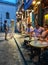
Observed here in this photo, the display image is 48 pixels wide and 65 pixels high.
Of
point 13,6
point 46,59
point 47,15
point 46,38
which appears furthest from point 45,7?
point 13,6

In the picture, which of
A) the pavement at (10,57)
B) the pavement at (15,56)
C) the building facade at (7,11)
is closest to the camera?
the pavement at (15,56)

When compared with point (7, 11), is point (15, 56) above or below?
below

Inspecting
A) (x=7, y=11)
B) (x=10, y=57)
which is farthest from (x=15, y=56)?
(x=7, y=11)

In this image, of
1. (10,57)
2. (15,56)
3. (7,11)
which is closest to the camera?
(10,57)

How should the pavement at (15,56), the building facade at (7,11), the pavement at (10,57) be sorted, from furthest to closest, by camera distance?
the building facade at (7,11) → the pavement at (10,57) → the pavement at (15,56)

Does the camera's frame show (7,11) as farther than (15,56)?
Yes

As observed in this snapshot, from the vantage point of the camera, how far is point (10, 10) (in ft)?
174

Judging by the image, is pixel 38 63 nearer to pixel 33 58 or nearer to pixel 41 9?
pixel 33 58

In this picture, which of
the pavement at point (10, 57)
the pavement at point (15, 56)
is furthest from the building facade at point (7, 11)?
the pavement at point (10, 57)

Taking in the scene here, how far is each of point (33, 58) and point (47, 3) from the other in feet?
17.7

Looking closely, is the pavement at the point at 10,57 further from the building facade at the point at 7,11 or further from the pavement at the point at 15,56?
the building facade at the point at 7,11

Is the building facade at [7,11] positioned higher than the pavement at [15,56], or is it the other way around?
the building facade at [7,11]

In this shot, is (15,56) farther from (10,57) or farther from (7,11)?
(7,11)

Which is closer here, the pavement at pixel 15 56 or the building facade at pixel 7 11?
the pavement at pixel 15 56
